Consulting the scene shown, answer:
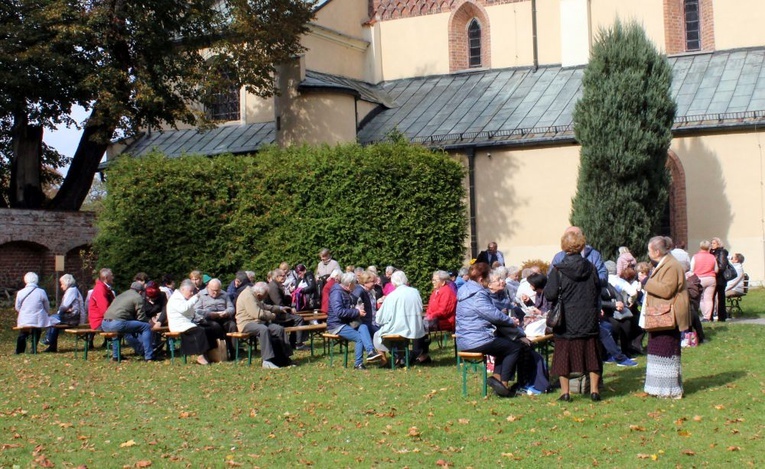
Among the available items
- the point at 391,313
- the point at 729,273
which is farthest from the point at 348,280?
the point at 729,273

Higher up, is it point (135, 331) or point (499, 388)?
point (135, 331)

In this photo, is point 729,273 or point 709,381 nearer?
point 709,381

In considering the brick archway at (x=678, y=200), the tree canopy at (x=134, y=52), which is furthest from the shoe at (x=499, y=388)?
the brick archway at (x=678, y=200)

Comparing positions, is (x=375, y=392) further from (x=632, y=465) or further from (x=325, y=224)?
→ (x=325, y=224)

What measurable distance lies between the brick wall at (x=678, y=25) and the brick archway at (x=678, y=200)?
478cm

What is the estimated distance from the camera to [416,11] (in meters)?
33.7

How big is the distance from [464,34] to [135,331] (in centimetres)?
1983

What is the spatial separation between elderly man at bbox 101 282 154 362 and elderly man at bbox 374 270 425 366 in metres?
4.37

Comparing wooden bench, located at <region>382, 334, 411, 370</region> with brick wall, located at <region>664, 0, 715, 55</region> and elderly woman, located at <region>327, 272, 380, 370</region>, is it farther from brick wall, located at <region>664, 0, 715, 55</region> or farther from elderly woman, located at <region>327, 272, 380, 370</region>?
brick wall, located at <region>664, 0, 715, 55</region>

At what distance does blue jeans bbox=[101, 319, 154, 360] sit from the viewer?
54.1 ft

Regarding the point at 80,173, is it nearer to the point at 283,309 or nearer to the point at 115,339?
the point at 115,339

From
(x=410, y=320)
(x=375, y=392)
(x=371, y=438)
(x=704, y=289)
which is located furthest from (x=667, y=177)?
(x=371, y=438)

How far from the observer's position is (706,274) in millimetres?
18312

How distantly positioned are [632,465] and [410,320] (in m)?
6.38
